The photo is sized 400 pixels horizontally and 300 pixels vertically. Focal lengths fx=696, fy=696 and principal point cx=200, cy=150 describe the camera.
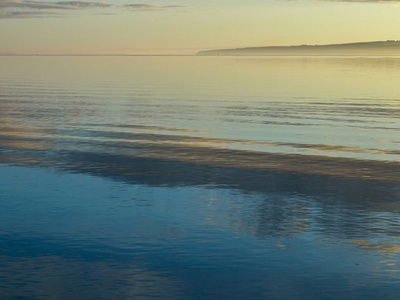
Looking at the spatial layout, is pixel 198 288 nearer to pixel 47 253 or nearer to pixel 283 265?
pixel 283 265

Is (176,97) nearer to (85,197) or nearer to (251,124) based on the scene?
(251,124)

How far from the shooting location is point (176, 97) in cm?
4209

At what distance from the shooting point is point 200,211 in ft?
39.2

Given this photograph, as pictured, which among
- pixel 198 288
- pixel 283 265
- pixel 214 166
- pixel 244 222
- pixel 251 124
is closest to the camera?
pixel 198 288

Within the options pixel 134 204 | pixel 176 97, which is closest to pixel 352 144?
pixel 134 204

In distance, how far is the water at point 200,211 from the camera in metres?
8.30

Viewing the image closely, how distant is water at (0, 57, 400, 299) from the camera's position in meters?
8.30

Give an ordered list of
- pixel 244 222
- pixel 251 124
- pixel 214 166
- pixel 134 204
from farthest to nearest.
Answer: pixel 251 124, pixel 214 166, pixel 134 204, pixel 244 222

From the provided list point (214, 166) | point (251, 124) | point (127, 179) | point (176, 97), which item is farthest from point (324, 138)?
point (176, 97)

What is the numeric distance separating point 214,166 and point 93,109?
17.5 meters

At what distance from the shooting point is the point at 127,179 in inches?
591

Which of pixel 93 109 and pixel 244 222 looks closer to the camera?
pixel 244 222

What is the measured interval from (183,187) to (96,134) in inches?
381

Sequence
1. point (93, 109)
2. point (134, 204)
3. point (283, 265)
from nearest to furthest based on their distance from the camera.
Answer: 1. point (283, 265)
2. point (134, 204)
3. point (93, 109)
